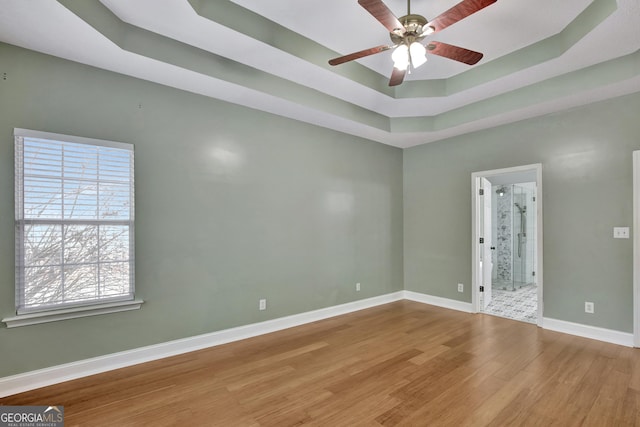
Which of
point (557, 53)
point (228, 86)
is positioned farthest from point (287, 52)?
point (557, 53)

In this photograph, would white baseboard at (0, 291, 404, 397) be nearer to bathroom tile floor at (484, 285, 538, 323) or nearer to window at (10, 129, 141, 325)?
window at (10, 129, 141, 325)

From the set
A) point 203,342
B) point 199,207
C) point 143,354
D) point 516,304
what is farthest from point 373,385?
point 516,304

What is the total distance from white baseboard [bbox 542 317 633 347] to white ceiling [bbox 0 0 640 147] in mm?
2595

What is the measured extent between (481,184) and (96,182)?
480 cm

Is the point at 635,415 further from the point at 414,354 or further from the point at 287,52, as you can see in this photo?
the point at 287,52

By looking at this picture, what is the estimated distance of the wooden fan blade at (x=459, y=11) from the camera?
173 centimetres

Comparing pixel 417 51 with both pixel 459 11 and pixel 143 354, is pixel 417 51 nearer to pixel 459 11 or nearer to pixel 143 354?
pixel 459 11

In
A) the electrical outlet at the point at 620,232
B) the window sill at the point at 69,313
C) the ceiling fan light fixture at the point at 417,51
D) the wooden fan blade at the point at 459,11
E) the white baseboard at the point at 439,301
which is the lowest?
the white baseboard at the point at 439,301

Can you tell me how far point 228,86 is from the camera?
305 cm

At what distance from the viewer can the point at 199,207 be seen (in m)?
3.21

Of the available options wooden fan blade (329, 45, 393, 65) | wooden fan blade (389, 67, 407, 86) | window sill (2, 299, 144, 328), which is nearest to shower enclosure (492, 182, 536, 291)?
wooden fan blade (389, 67, 407, 86)

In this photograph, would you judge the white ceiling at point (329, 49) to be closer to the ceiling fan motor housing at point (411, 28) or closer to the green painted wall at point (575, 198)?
the green painted wall at point (575, 198)

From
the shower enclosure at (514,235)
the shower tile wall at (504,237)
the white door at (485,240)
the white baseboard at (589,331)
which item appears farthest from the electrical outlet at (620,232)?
the shower tile wall at (504,237)

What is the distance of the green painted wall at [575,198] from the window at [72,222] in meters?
4.42
